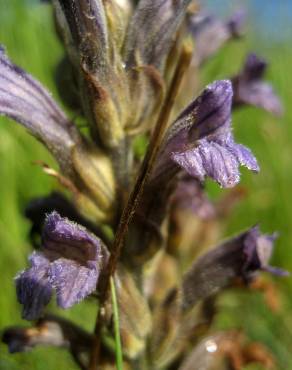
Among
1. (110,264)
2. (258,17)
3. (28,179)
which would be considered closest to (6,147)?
(28,179)

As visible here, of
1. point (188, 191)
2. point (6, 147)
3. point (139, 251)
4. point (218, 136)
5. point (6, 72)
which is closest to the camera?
point (218, 136)

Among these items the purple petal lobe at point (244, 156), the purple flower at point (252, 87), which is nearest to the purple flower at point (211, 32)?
the purple flower at point (252, 87)

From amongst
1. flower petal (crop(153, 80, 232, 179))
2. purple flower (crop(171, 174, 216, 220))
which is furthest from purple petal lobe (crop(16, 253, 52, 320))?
purple flower (crop(171, 174, 216, 220))

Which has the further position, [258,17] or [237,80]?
[258,17]

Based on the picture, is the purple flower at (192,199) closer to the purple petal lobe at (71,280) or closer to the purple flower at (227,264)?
the purple flower at (227,264)

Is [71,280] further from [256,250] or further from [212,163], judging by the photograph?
[256,250]

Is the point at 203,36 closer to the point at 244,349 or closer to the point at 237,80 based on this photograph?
the point at 237,80
